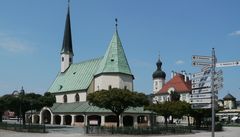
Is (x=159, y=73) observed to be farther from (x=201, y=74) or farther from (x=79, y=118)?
(x=201, y=74)

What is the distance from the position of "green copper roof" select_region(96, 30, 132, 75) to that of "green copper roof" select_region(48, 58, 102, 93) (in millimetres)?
5877

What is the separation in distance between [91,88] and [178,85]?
38233 mm

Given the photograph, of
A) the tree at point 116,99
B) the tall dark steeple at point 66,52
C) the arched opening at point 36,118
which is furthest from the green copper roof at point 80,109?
the tree at point 116,99

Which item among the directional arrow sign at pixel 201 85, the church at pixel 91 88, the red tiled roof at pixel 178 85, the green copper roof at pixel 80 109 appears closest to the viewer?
the directional arrow sign at pixel 201 85

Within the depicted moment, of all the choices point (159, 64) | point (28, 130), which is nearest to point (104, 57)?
point (28, 130)

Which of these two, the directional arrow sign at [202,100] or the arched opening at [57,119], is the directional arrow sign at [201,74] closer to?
the directional arrow sign at [202,100]

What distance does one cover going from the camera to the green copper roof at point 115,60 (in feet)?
253

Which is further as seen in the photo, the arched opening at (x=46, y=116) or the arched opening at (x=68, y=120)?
the arched opening at (x=46, y=116)

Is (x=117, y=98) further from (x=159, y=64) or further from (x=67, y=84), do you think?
(x=159, y=64)

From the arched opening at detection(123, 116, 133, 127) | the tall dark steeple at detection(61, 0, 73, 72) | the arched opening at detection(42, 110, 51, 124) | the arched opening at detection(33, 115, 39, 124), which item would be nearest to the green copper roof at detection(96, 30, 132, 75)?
the arched opening at detection(123, 116, 133, 127)

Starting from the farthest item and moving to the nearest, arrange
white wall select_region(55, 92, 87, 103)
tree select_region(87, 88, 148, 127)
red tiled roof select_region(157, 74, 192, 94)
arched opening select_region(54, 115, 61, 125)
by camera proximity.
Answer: red tiled roof select_region(157, 74, 192, 94) → arched opening select_region(54, 115, 61, 125) → white wall select_region(55, 92, 87, 103) → tree select_region(87, 88, 148, 127)

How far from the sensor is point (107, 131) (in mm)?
45500

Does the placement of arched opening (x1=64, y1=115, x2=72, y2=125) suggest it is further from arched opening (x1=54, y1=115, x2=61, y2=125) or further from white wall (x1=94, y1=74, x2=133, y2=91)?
white wall (x1=94, y1=74, x2=133, y2=91)

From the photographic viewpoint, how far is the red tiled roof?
359ft
